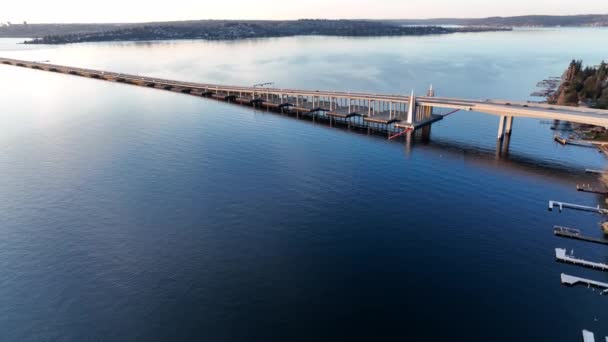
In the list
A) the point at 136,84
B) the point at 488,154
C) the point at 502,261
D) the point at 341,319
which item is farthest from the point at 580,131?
the point at 136,84

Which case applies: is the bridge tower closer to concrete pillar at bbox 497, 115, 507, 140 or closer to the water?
the water

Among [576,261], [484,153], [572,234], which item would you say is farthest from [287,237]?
[484,153]

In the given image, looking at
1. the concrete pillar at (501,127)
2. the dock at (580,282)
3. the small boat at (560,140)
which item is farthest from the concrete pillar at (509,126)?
the dock at (580,282)

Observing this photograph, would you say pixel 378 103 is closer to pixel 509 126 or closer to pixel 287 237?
pixel 509 126

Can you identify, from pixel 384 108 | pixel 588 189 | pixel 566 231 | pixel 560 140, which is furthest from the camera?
pixel 384 108

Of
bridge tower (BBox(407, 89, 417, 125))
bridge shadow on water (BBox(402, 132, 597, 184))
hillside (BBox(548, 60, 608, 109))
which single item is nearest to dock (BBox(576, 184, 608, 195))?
bridge shadow on water (BBox(402, 132, 597, 184))

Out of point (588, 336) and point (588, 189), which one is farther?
point (588, 189)

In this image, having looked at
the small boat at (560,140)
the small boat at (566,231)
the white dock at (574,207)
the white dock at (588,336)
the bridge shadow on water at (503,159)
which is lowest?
the white dock at (588,336)

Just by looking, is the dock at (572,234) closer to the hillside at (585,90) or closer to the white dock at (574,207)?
the white dock at (574,207)
